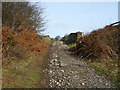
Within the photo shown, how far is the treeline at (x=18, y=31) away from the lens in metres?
13.0

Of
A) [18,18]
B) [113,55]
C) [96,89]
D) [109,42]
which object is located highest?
[18,18]

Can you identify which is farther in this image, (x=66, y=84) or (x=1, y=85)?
(x=66, y=84)

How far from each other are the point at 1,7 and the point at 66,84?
841 centimetres

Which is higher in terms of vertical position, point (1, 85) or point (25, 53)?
point (25, 53)

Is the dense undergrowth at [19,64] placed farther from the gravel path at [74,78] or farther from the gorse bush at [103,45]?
the gorse bush at [103,45]

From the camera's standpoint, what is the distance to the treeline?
13.0 meters

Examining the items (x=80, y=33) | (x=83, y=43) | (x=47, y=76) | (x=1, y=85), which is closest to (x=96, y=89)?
(x=47, y=76)

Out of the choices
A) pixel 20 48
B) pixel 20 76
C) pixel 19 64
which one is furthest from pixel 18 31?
pixel 20 76

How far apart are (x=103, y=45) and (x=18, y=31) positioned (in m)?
7.09

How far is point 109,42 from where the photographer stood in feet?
58.3

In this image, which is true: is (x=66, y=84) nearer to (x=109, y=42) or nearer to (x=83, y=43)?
(x=109, y=42)

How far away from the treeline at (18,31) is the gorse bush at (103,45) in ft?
14.8

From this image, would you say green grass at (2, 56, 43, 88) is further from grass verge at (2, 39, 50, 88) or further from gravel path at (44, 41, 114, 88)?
gravel path at (44, 41, 114, 88)

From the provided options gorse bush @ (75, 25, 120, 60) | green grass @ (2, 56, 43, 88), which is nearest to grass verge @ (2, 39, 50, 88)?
green grass @ (2, 56, 43, 88)
